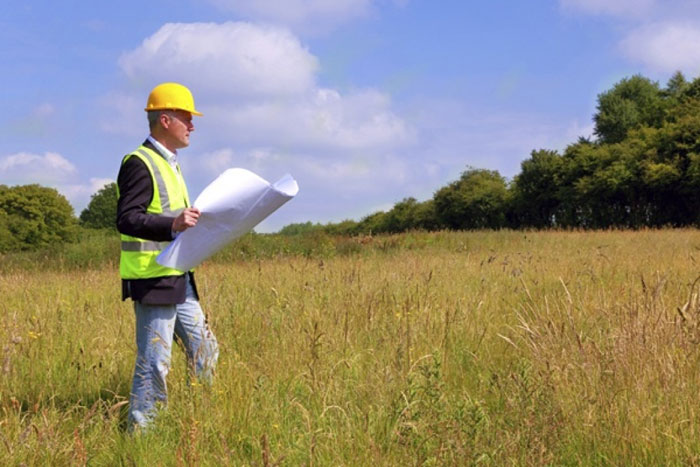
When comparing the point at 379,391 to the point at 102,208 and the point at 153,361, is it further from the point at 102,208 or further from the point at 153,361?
the point at 102,208

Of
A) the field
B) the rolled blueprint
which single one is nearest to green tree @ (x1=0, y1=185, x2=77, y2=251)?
the field

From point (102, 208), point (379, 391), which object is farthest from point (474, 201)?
point (379, 391)

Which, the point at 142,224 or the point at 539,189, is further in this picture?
the point at 539,189

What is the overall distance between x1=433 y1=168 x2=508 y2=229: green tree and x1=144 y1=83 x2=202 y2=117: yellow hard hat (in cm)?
4717

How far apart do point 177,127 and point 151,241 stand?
67 cm

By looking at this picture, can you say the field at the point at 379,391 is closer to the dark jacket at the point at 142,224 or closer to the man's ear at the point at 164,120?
the dark jacket at the point at 142,224

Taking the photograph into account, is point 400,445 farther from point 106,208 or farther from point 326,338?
point 106,208

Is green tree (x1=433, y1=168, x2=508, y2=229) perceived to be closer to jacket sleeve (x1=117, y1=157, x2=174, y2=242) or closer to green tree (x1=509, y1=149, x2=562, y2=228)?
green tree (x1=509, y1=149, x2=562, y2=228)

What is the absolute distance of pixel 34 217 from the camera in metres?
54.2

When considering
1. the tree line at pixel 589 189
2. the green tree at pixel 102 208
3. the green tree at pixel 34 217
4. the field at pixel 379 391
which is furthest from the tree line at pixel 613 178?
the green tree at pixel 34 217

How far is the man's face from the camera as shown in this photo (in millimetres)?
3260

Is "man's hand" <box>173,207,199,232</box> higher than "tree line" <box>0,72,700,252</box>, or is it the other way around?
"tree line" <box>0,72,700,252</box>

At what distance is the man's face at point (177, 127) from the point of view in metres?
3.26

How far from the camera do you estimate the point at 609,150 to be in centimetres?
3844
